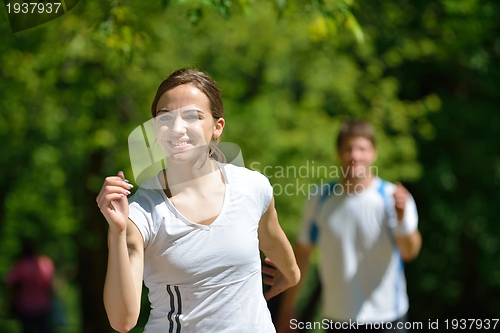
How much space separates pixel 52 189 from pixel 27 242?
0.98m

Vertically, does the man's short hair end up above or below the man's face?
above

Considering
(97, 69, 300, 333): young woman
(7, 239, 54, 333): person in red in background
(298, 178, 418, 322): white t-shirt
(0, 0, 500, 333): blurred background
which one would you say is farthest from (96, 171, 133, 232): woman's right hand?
(7, 239, 54, 333): person in red in background

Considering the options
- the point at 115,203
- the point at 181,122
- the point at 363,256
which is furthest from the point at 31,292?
the point at 115,203

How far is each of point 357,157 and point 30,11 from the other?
208 centimetres

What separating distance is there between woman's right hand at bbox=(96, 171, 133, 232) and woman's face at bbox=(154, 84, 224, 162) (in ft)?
0.89

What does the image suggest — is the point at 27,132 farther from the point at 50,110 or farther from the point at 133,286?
the point at 133,286

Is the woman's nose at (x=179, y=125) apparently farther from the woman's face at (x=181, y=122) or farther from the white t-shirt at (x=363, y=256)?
the white t-shirt at (x=363, y=256)

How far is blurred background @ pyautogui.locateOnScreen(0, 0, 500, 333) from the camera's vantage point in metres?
8.63

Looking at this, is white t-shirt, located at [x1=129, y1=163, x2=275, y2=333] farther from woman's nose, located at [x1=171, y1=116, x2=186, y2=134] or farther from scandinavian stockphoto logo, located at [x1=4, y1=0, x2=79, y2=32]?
scandinavian stockphoto logo, located at [x1=4, y1=0, x2=79, y2=32]

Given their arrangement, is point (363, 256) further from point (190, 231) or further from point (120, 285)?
point (120, 285)

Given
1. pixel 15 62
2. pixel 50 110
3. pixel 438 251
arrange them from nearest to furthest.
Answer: pixel 15 62 → pixel 50 110 → pixel 438 251

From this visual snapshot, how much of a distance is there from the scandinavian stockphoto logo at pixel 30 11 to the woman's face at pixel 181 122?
2.05 m

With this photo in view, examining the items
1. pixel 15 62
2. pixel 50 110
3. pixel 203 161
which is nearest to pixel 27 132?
pixel 50 110

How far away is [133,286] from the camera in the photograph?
212cm
